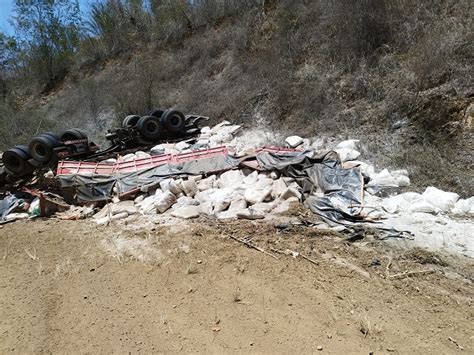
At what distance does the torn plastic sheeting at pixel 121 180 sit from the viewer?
673 cm

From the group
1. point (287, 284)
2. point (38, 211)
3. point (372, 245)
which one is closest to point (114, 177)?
point (38, 211)

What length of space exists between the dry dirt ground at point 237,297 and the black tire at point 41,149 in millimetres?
3921

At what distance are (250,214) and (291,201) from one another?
2.42 feet

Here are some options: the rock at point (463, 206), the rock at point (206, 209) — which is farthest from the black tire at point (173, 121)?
the rock at point (463, 206)

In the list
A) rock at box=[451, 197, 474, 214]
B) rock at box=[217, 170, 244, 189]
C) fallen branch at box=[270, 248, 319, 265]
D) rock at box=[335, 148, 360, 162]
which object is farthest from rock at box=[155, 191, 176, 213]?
rock at box=[451, 197, 474, 214]

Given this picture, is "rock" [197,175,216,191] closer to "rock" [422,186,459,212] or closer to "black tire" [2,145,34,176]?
"rock" [422,186,459,212]

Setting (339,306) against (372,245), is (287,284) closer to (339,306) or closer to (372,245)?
(339,306)

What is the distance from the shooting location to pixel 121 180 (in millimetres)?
6863

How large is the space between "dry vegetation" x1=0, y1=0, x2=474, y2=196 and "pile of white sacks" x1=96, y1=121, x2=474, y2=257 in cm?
47

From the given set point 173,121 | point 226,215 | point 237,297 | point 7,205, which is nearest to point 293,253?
point 237,297

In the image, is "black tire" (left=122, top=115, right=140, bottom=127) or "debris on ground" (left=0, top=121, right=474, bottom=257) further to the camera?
"black tire" (left=122, top=115, right=140, bottom=127)

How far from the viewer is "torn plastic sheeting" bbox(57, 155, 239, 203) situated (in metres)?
6.73

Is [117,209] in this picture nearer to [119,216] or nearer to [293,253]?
[119,216]

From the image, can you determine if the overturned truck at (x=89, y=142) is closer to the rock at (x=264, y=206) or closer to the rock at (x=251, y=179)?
the rock at (x=251, y=179)
